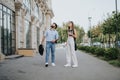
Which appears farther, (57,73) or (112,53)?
(112,53)

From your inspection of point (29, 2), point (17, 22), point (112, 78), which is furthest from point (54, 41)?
point (29, 2)

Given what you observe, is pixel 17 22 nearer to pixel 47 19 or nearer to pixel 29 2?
pixel 29 2


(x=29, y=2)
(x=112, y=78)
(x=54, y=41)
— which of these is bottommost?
(x=112, y=78)

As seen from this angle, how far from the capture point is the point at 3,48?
64.4ft

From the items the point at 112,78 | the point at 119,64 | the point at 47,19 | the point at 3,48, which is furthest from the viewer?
the point at 47,19

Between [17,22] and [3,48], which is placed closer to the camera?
[3,48]

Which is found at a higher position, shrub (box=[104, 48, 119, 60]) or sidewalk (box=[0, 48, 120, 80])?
shrub (box=[104, 48, 119, 60])

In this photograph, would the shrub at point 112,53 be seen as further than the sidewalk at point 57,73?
Yes

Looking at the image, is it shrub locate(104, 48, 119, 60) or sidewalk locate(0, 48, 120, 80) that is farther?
shrub locate(104, 48, 119, 60)

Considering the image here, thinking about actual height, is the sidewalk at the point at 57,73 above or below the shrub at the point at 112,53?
below

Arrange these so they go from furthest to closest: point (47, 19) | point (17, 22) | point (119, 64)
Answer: point (47, 19) → point (17, 22) → point (119, 64)

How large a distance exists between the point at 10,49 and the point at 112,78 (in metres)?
13.6

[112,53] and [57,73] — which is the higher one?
[112,53]

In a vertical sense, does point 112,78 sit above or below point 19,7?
below
